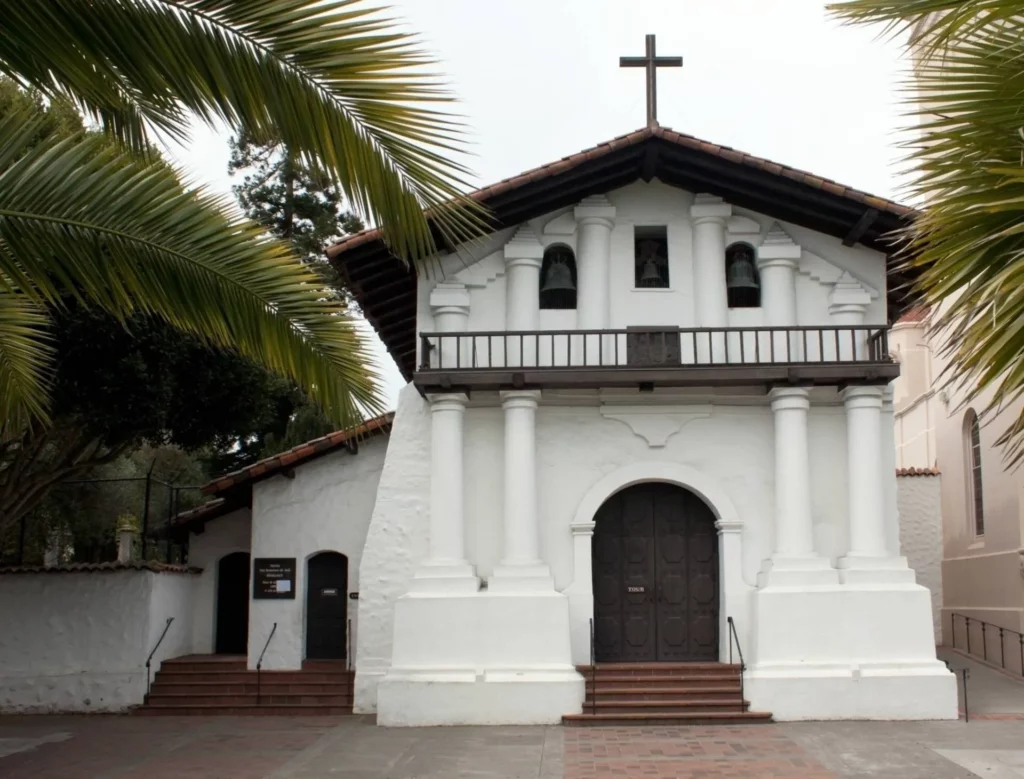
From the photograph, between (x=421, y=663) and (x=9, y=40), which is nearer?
(x=9, y=40)

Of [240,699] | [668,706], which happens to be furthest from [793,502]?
[240,699]

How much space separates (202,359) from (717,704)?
25.8 ft

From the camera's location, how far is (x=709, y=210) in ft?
49.5

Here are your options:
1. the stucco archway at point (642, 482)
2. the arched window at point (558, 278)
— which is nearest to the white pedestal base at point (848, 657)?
the stucco archway at point (642, 482)

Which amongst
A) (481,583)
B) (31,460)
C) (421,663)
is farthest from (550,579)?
(31,460)

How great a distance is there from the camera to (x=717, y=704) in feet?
43.9

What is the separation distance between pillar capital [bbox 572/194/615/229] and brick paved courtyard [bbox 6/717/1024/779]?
6.49m

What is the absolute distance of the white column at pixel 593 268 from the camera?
Answer: 14891 millimetres

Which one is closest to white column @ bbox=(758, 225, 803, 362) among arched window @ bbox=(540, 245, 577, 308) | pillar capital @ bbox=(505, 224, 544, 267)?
arched window @ bbox=(540, 245, 577, 308)

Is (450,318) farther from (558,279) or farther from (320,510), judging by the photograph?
(320,510)

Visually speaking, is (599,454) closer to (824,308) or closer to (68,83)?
(824,308)

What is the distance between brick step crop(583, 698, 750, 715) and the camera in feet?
43.8

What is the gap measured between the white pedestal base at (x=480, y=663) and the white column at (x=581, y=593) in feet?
1.48

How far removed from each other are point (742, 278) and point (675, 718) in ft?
18.7
